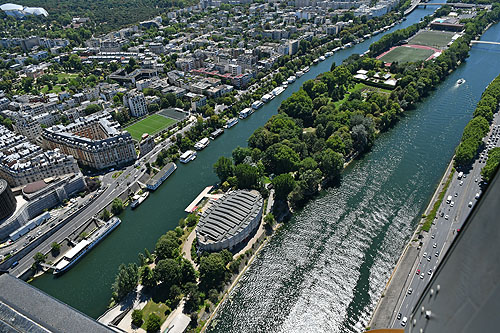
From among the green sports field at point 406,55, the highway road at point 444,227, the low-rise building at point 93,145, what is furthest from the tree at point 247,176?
the green sports field at point 406,55

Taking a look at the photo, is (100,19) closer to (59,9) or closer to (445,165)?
(59,9)

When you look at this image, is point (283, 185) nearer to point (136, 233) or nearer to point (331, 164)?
point (331, 164)

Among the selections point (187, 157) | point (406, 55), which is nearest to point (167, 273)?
point (187, 157)

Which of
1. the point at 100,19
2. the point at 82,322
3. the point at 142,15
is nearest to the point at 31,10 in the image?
the point at 100,19

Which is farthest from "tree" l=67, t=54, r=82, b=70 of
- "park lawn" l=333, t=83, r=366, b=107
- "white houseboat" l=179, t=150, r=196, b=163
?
"park lawn" l=333, t=83, r=366, b=107

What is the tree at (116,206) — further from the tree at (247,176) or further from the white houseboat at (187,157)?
the tree at (247,176)

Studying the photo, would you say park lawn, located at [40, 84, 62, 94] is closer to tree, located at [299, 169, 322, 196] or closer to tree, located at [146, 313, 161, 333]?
tree, located at [299, 169, 322, 196]
